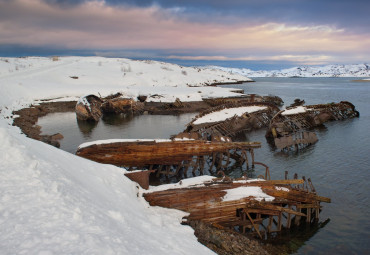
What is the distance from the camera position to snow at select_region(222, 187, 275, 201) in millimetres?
12797

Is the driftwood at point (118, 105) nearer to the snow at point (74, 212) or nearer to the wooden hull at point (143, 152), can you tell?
the wooden hull at point (143, 152)

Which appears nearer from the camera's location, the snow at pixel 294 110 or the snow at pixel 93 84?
the snow at pixel 294 110

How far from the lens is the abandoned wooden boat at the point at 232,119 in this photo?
32.2 m

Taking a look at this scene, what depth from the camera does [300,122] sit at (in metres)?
40.4

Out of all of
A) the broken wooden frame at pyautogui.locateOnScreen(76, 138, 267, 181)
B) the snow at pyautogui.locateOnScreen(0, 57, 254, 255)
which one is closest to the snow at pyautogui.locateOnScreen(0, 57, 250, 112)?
the broken wooden frame at pyautogui.locateOnScreen(76, 138, 267, 181)

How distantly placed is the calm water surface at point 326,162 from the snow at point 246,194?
234 cm

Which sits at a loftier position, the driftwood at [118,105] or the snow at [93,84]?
the snow at [93,84]

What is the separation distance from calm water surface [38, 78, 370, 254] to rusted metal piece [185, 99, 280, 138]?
8.01ft

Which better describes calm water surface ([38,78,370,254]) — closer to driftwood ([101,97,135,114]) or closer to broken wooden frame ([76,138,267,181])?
broken wooden frame ([76,138,267,181])

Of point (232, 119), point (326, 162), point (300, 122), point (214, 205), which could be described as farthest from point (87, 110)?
point (214, 205)

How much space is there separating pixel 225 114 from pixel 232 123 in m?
2.53

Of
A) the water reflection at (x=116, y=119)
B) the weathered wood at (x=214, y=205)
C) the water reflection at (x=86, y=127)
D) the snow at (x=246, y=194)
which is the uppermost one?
the snow at (x=246, y=194)

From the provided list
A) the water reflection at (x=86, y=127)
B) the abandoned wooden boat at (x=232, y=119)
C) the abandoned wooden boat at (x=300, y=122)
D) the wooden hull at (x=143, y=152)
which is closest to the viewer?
the wooden hull at (x=143, y=152)

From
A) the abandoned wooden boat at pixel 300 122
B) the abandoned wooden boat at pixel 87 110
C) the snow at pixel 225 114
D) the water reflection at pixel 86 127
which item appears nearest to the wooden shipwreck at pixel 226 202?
the abandoned wooden boat at pixel 300 122
